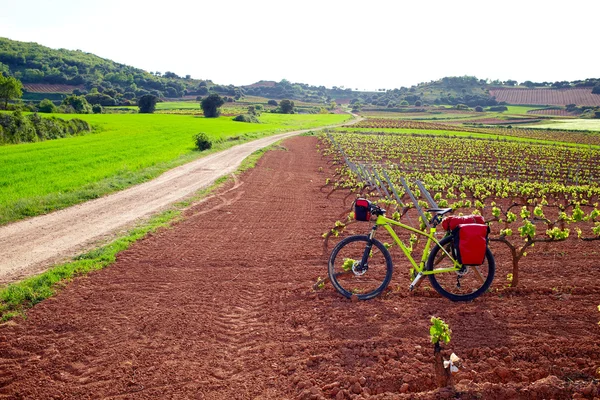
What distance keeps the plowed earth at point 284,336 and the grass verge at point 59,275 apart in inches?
10.7

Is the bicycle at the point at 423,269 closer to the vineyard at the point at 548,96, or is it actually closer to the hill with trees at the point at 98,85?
the hill with trees at the point at 98,85

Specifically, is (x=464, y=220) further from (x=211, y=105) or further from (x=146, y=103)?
(x=146, y=103)

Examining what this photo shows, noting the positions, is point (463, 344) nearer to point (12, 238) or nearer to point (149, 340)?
point (149, 340)

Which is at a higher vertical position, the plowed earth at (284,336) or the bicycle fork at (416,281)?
the bicycle fork at (416,281)

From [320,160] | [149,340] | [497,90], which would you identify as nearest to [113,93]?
[320,160]

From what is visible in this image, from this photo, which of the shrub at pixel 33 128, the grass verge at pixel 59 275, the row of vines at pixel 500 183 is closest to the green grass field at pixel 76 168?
the shrub at pixel 33 128

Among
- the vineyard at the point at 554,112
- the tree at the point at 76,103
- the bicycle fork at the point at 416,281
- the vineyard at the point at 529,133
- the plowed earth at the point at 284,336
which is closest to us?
the plowed earth at the point at 284,336

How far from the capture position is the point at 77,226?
11.8m

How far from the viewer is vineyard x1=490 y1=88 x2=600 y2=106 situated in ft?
426

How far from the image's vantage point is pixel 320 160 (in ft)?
105

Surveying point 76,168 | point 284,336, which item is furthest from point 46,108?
point 284,336

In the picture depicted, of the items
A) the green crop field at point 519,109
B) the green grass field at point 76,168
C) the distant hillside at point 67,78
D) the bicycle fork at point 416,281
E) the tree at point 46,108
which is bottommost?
the bicycle fork at point 416,281

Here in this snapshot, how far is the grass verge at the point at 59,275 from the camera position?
21.5 feet

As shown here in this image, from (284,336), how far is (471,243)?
297cm
